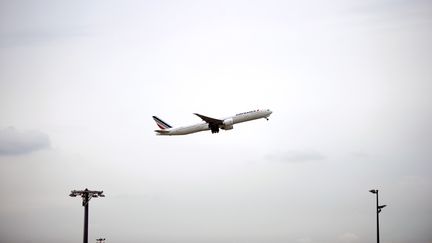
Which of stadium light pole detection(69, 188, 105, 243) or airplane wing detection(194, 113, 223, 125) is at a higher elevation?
airplane wing detection(194, 113, 223, 125)

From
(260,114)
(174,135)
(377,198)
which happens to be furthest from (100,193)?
(377,198)

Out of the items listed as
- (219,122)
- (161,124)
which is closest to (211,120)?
(219,122)

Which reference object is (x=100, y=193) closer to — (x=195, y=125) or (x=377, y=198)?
(x=195, y=125)

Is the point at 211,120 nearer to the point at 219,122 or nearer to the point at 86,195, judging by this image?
the point at 219,122

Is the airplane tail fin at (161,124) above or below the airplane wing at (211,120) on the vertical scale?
above

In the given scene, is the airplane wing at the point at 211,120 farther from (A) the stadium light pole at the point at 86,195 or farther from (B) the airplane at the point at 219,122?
(A) the stadium light pole at the point at 86,195

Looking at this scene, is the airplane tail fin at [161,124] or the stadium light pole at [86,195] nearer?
the stadium light pole at [86,195]

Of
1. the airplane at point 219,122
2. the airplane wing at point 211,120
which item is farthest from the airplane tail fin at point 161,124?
the airplane wing at point 211,120

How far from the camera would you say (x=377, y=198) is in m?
96.0

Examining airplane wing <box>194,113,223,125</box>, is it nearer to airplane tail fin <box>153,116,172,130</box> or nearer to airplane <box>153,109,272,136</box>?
airplane <box>153,109,272,136</box>

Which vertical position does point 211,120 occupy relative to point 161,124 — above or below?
below

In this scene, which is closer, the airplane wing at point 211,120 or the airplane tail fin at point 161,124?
the airplane wing at point 211,120

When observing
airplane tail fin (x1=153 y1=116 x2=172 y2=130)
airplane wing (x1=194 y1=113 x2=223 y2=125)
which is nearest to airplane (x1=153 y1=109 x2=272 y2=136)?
airplane wing (x1=194 y1=113 x2=223 y2=125)

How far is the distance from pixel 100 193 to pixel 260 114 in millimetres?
36307
